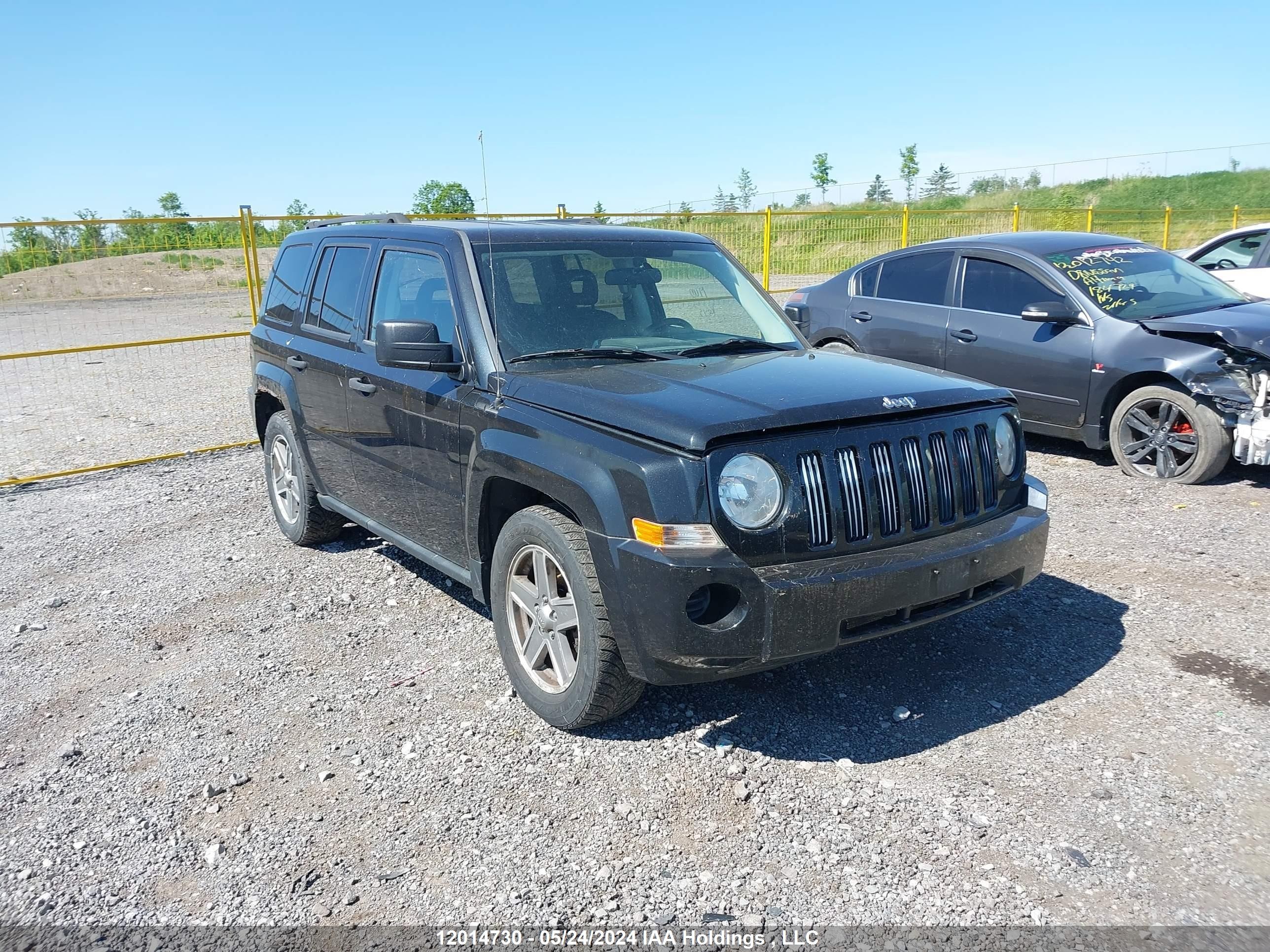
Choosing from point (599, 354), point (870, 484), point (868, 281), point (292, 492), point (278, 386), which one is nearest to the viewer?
point (870, 484)

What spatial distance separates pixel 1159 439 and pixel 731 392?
4883mm

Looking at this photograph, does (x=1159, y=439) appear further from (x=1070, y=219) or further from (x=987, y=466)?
(x=1070, y=219)

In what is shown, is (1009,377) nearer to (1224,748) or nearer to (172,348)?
(1224,748)

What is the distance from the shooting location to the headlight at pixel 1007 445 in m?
3.92

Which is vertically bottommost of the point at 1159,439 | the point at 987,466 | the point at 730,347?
the point at 1159,439

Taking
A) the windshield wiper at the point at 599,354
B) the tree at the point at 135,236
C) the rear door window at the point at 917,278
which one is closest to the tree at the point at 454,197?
the tree at the point at 135,236

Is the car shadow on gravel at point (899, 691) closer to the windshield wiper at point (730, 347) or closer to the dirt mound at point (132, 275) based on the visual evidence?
the windshield wiper at point (730, 347)

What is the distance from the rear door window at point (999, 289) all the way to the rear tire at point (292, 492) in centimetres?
534

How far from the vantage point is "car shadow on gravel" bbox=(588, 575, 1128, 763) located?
3764 millimetres

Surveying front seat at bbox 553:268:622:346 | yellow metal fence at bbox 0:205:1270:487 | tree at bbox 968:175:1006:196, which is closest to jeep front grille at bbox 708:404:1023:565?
front seat at bbox 553:268:622:346

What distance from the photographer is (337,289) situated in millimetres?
5426

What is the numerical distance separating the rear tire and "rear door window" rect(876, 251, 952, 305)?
5240 mm

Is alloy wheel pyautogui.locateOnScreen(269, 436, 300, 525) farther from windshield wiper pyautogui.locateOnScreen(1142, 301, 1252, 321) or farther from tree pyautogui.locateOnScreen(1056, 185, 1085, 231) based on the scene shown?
tree pyautogui.locateOnScreen(1056, 185, 1085, 231)

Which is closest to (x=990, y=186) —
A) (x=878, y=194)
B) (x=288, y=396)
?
(x=878, y=194)
